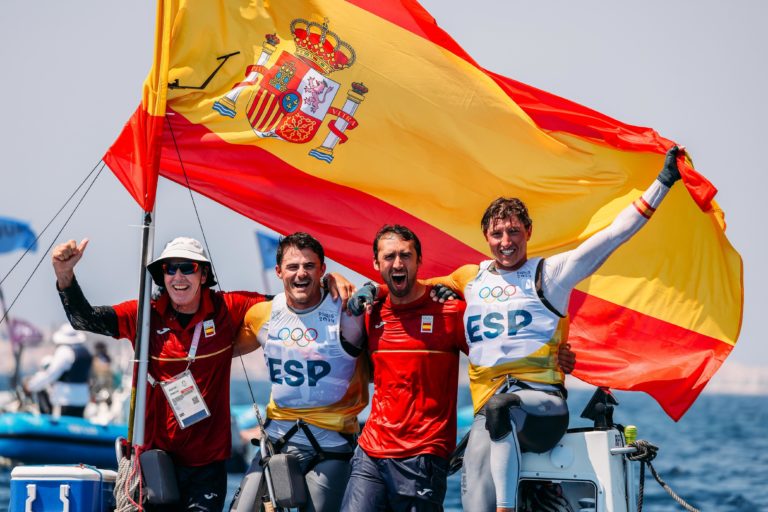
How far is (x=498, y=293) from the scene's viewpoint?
7.19m

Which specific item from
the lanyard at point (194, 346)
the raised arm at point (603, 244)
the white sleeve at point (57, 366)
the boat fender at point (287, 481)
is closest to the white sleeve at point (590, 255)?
the raised arm at point (603, 244)

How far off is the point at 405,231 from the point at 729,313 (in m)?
2.75

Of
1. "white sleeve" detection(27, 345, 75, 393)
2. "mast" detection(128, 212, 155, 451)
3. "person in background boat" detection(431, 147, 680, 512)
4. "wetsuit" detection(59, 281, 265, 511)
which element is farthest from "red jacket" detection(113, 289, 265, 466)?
"white sleeve" detection(27, 345, 75, 393)

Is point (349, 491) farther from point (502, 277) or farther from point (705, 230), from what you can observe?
point (705, 230)

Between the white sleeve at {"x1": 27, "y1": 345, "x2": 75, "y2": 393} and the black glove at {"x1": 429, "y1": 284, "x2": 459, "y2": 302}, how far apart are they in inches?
598

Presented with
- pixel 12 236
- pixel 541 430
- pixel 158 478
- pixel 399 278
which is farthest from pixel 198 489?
pixel 12 236

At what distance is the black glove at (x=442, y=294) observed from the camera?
7.34m

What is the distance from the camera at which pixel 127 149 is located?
26.9ft

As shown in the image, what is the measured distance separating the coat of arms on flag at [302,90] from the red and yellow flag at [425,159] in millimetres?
11

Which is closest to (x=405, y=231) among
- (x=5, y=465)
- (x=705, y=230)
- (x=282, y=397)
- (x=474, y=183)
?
(x=282, y=397)

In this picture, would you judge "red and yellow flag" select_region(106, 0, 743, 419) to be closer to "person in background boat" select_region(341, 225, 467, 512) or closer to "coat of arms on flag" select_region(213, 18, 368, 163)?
"coat of arms on flag" select_region(213, 18, 368, 163)

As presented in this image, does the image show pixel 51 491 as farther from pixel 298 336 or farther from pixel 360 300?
pixel 360 300

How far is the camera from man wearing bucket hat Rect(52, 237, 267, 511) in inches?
300

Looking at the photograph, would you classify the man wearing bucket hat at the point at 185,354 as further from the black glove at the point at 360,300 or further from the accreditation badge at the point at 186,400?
the black glove at the point at 360,300
